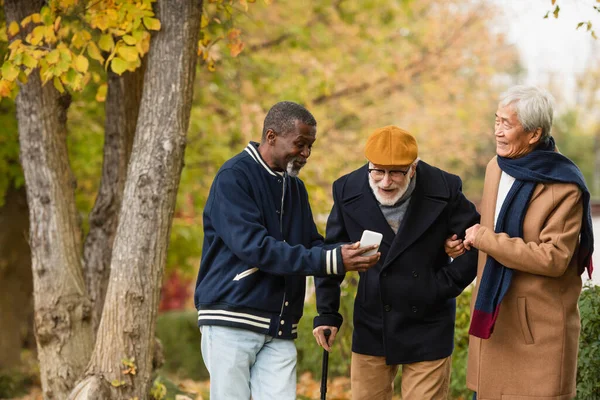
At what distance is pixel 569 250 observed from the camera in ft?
12.0

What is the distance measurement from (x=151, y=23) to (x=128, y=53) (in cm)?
25

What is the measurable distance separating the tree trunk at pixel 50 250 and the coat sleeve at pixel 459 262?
9.93ft

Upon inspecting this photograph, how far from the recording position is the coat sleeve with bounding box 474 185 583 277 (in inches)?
142

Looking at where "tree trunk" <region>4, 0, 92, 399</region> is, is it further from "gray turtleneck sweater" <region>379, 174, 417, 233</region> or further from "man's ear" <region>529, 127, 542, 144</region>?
"man's ear" <region>529, 127, 542, 144</region>

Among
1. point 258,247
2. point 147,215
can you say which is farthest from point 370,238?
point 147,215

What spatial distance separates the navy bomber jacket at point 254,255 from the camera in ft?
12.2

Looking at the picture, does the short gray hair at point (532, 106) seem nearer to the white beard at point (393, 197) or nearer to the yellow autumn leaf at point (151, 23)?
the white beard at point (393, 197)

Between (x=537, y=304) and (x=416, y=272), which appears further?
(x=416, y=272)

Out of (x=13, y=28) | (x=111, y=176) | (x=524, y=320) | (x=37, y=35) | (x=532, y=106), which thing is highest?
(x=13, y=28)

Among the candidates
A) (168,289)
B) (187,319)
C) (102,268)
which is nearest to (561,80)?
(168,289)

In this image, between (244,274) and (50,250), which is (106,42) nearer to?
(50,250)

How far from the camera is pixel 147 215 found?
5355mm

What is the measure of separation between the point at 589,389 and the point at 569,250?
4.52 ft

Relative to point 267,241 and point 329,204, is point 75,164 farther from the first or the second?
point 267,241
